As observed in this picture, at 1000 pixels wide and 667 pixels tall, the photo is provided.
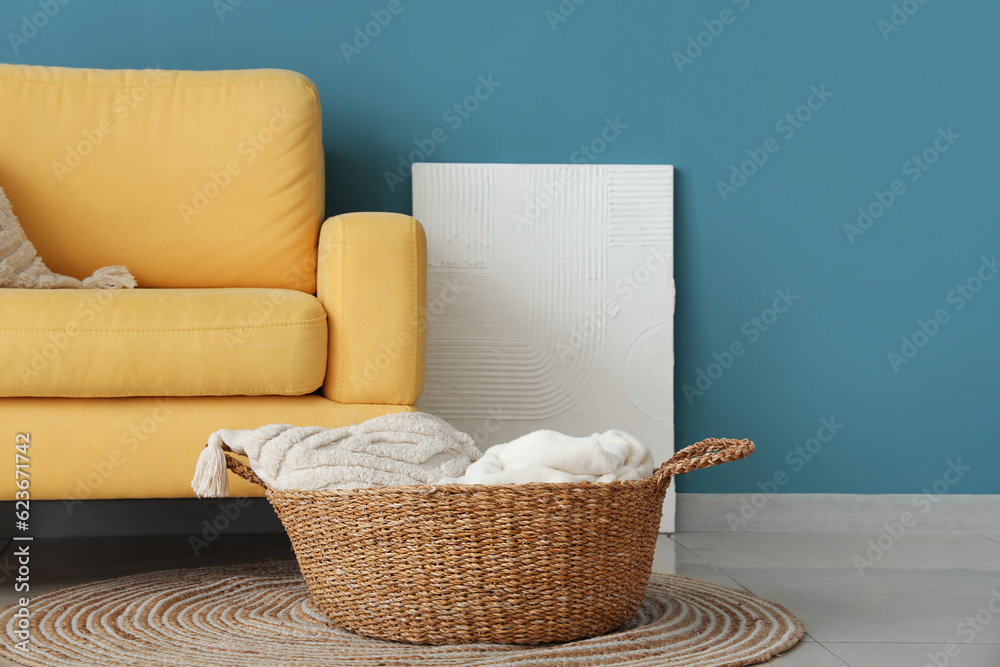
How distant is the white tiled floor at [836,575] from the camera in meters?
1.29

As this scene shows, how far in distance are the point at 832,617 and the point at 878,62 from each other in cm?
158

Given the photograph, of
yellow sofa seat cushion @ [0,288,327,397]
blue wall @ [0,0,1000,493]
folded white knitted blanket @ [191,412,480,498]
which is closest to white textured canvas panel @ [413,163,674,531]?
blue wall @ [0,0,1000,493]

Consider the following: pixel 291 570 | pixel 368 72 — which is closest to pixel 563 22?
pixel 368 72

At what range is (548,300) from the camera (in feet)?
7.59

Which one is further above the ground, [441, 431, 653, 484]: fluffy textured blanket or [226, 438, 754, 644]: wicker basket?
[441, 431, 653, 484]: fluffy textured blanket

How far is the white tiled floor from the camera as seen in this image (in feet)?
4.22

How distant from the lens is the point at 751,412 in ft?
7.73

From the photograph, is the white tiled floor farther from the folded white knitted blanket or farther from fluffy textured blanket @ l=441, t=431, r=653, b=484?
the folded white knitted blanket

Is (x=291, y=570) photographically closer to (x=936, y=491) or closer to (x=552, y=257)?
(x=552, y=257)

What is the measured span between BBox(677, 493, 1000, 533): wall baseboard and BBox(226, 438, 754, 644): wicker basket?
1.11 m

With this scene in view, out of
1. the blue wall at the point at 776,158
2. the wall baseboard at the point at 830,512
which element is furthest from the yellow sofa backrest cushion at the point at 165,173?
the wall baseboard at the point at 830,512

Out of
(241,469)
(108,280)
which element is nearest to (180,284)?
(108,280)

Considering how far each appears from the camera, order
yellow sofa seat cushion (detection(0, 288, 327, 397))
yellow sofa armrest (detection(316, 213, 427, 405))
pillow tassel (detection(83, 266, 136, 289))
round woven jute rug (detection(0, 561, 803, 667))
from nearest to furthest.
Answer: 1. round woven jute rug (detection(0, 561, 803, 667))
2. yellow sofa seat cushion (detection(0, 288, 327, 397))
3. yellow sofa armrest (detection(316, 213, 427, 405))
4. pillow tassel (detection(83, 266, 136, 289))

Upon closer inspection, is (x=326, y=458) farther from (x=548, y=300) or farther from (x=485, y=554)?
(x=548, y=300)
